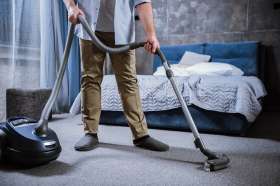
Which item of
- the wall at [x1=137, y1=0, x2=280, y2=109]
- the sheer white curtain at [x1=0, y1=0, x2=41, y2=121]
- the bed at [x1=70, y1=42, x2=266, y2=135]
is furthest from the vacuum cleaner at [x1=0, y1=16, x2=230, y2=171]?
the wall at [x1=137, y1=0, x2=280, y2=109]

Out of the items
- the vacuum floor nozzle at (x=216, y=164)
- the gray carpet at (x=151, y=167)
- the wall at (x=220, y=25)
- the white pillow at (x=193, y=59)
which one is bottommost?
the gray carpet at (x=151, y=167)

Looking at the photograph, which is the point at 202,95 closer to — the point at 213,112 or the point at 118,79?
the point at 213,112

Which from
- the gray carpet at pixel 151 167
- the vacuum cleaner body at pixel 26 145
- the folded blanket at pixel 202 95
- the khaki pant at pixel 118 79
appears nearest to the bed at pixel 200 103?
the folded blanket at pixel 202 95

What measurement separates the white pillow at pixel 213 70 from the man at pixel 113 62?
1.40 meters

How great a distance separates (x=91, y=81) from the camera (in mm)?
1940

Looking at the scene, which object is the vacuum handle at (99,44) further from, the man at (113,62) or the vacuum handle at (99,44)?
A: the man at (113,62)

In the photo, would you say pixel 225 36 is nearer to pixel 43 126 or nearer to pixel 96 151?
pixel 96 151

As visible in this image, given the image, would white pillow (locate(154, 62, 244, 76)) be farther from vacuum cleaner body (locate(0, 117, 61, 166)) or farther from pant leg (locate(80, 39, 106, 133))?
vacuum cleaner body (locate(0, 117, 61, 166))

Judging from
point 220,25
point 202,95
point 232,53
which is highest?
point 220,25

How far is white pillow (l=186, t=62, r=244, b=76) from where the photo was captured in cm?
312

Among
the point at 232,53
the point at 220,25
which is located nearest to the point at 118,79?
the point at 232,53

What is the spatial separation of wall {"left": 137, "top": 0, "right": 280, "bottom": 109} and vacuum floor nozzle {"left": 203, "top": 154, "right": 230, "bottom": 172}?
249cm

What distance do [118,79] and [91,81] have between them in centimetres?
18

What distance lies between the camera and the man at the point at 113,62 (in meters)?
1.86
